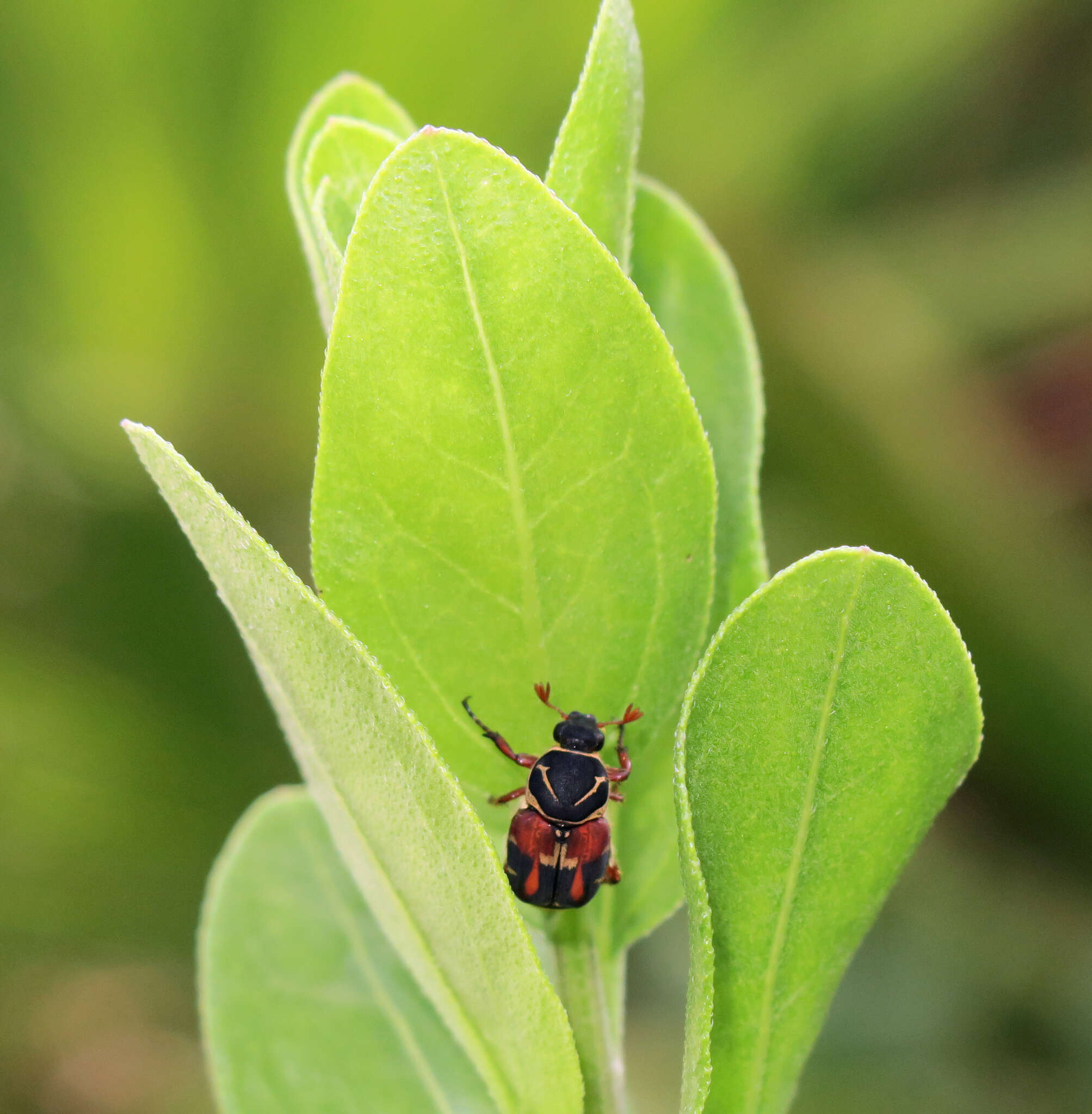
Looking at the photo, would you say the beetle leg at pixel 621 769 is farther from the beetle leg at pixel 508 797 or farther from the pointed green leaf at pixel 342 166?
the pointed green leaf at pixel 342 166

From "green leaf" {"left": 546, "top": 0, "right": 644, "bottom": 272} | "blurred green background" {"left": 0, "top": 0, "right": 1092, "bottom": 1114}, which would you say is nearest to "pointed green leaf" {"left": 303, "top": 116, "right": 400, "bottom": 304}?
"green leaf" {"left": 546, "top": 0, "right": 644, "bottom": 272}

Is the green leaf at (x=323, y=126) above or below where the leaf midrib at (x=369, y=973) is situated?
above

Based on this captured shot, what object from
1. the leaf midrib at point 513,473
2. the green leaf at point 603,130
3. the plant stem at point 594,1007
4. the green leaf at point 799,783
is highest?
the green leaf at point 603,130

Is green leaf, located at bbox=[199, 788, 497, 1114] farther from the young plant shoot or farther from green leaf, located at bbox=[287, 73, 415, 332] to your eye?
green leaf, located at bbox=[287, 73, 415, 332]

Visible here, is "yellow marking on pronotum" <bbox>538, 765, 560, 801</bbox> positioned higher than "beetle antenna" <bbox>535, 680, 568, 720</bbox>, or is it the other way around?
"beetle antenna" <bbox>535, 680, 568, 720</bbox>

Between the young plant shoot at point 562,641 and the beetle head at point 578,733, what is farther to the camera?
the beetle head at point 578,733

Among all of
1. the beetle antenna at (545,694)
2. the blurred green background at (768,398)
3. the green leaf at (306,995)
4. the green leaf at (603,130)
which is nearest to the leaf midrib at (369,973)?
the green leaf at (306,995)

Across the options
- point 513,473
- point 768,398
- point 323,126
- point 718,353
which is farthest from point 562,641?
point 768,398

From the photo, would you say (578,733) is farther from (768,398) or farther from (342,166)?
(768,398)
